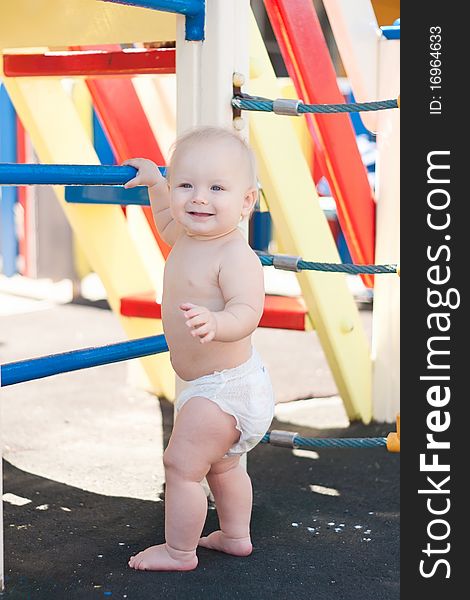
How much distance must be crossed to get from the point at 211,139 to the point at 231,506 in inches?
24.7

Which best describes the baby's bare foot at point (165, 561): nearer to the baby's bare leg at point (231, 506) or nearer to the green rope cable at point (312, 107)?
the baby's bare leg at point (231, 506)

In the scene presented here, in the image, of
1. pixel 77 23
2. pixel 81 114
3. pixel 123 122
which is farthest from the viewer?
pixel 81 114

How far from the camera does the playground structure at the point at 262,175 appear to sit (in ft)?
7.33

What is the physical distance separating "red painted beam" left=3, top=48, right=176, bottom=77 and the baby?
536 mm

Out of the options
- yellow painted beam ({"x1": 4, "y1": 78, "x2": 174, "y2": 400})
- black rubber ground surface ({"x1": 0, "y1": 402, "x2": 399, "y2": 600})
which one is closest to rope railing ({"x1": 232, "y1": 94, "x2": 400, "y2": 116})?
black rubber ground surface ({"x1": 0, "y1": 402, "x2": 399, "y2": 600})

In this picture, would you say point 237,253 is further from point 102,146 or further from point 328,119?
point 102,146

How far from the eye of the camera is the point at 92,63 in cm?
231

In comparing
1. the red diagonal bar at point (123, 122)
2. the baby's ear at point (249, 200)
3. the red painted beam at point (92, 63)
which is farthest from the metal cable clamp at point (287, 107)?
the red diagonal bar at point (123, 122)

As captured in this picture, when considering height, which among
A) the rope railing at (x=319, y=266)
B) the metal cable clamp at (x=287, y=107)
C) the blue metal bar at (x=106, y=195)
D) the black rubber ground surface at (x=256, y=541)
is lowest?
the black rubber ground surface at (x=256, y=541)

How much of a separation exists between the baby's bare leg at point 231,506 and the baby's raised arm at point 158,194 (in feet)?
1.34

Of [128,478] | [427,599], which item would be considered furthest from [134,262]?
[427,599]

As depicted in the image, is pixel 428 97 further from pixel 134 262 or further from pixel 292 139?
pixel 134 262

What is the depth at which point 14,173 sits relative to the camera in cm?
155

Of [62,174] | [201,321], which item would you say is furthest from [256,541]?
[62,174]
